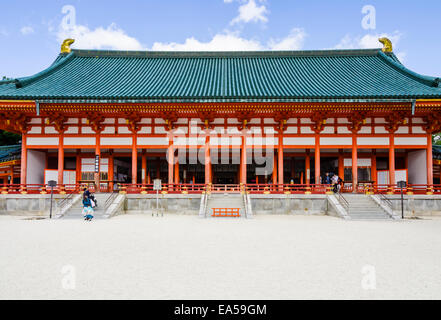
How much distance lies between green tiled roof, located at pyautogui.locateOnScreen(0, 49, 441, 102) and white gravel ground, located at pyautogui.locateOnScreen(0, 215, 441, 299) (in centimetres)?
827

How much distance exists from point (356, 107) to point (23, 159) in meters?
18.3

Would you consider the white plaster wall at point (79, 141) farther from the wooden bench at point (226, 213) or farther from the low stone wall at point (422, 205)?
the low stone wall at point (422, 205)

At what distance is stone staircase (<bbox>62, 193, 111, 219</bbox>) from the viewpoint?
14.1 m

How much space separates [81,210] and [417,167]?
61.5 ft

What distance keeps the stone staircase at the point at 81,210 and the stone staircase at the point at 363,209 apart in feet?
36.6

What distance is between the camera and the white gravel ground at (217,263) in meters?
4.69

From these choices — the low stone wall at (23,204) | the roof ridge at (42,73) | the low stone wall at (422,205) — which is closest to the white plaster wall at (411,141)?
the low stone wall at (422,205)

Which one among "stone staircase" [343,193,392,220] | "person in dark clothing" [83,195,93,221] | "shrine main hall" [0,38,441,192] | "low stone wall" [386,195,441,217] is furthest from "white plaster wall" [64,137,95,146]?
"low stone wall" [386,195,441,217]

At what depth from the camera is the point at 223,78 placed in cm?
2027

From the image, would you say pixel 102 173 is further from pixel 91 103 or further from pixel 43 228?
pixel 43 228

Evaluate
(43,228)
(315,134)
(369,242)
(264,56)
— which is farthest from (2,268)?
(264,56)

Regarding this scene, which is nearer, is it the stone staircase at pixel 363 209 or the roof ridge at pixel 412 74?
the stone staircase at pixel 363 209

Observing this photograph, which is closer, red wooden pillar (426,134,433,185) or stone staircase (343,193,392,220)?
stone staircase (343,193,392,220)

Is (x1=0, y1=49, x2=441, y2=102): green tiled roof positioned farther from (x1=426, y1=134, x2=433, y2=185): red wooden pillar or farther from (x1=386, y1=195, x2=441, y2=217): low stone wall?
(x1=386, y1=195, x2=441, y2=217): low stone wall
